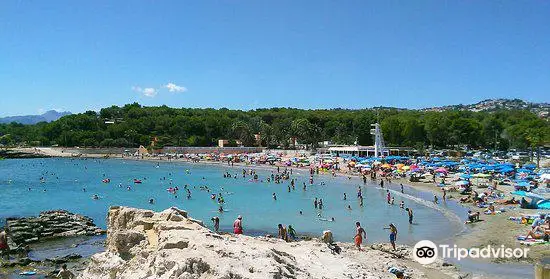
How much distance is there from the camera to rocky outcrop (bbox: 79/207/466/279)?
33.8 feet

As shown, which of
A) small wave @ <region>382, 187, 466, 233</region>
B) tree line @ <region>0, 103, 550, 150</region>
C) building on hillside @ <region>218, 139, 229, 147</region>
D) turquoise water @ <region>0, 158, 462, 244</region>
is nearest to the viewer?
turquoise water @ <region>0, 158, 462, 244</region>

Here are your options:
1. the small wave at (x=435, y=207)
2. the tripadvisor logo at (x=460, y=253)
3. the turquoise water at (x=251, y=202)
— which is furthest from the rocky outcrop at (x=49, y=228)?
the small wave at (x=435, y=207)

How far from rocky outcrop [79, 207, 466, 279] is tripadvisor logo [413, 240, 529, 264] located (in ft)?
9.88

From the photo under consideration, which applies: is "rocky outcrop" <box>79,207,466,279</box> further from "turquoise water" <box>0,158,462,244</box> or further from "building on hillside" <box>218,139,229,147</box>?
"building on hillside" <box>218,139,229,147</box>

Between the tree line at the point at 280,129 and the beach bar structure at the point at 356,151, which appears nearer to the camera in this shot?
the beach bar structure at the point at 356,151

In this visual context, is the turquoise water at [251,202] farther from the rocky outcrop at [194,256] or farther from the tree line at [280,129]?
the tree line at [280,129]

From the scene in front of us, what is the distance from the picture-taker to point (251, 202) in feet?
144

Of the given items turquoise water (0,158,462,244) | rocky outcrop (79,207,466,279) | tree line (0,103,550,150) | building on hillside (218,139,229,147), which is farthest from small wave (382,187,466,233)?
building on hillside (218,139,229,147)

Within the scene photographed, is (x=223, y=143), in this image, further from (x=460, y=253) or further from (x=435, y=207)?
(x=460, y=253)

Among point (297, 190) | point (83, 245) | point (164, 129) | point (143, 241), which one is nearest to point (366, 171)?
Answer: point (297, 190)

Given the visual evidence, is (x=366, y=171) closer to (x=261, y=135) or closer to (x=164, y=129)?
(x=261, y=135)

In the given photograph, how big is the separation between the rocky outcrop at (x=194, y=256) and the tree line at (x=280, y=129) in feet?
212

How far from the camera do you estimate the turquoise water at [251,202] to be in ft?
99.3

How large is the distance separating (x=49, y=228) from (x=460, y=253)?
78.5 feet
